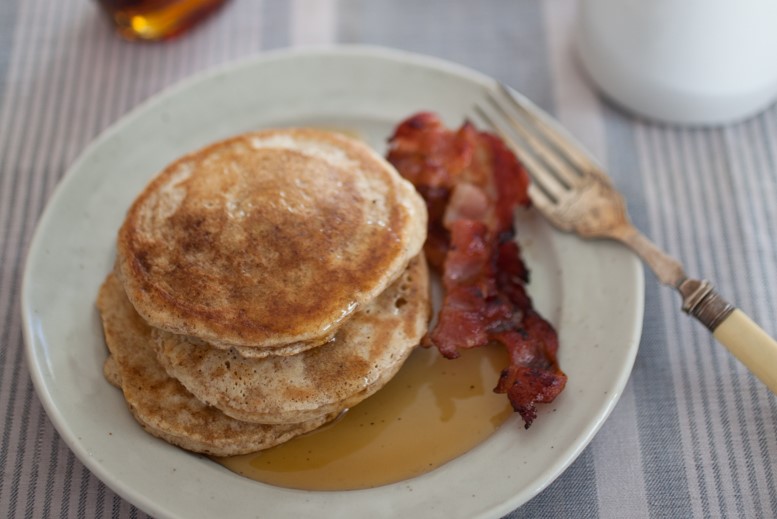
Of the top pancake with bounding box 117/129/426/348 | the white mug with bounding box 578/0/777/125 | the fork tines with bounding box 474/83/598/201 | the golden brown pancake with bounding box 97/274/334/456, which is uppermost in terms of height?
the white mug with bounding box 578/0/777/125

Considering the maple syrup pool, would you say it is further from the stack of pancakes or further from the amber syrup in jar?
the amber syrup in jar

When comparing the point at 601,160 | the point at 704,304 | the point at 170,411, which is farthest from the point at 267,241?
the point at 601,160

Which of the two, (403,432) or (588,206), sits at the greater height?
(588,206)

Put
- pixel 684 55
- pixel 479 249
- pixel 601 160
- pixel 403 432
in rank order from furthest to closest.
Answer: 1. pixel 601 160
2. pixel 684 55
3. pixel 479 249
4. pixel 403 432

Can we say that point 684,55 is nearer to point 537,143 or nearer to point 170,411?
point 537,143

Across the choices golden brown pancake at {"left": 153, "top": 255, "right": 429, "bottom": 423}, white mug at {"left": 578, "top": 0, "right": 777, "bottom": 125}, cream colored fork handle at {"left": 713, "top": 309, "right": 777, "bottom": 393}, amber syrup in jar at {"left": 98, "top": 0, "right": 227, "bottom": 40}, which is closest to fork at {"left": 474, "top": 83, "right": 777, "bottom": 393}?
cream colored fork handle at {"left": 713, "top": 309, "right": 777, "bottom": 393}

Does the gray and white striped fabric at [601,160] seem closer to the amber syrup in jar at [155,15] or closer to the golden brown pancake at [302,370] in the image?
the amber syrup in jar at [155,15]
